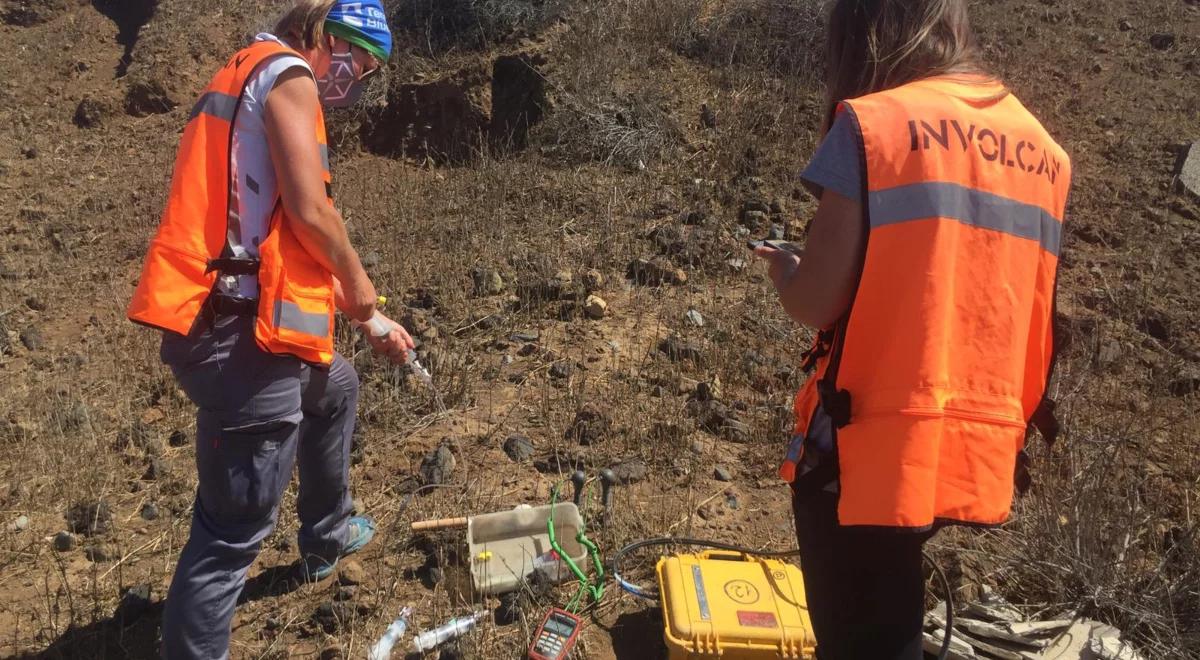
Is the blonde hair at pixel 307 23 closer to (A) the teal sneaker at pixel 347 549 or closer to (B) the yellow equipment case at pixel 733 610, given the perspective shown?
Answer: (A) the teal sneaker at pixel 347 549

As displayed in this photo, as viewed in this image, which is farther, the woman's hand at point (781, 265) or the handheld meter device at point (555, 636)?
the handheld meter device at point (555, 636)

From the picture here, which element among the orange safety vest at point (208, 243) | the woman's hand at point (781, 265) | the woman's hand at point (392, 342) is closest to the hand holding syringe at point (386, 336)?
the woman's hand at point (392, 342)

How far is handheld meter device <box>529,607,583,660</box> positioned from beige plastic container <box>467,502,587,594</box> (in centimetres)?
22

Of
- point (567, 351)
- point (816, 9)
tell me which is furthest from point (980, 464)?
point (816, 9)

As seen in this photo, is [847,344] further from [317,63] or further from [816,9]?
[816,9]

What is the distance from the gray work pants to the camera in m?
2.05

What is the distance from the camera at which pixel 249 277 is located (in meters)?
2.05

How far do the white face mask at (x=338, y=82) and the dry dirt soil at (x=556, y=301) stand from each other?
146cm

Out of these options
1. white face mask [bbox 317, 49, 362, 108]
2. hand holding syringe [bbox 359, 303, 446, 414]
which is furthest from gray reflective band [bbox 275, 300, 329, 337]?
white face mask [bbox 317, 49, 362, 108]

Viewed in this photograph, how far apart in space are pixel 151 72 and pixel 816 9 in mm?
5515

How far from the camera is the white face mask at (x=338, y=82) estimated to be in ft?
7.29

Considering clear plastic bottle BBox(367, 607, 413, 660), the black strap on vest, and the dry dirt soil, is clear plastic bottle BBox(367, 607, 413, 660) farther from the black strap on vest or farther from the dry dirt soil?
the black strap on vest

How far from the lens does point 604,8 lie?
24.2 ft

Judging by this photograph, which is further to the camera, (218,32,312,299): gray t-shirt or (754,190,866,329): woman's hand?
(218,32,312,299): gray t-shirt
